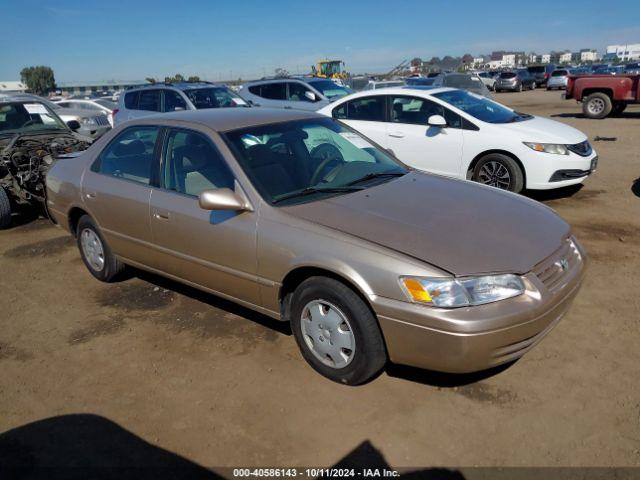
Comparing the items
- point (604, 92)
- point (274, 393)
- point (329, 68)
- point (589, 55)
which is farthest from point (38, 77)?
point (589, 55)

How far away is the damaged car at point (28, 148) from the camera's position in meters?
7.07

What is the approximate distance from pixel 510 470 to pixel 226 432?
151cm

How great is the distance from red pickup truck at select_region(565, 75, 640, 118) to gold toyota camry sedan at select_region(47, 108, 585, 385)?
15.3m

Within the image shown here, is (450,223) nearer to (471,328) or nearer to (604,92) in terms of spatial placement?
(471,328)

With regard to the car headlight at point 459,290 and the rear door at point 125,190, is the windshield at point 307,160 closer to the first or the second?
the rear door at point 125,190

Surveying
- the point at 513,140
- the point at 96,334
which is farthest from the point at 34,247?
the point at 513,140

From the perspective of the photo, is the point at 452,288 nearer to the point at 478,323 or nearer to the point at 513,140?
the point at 478,323

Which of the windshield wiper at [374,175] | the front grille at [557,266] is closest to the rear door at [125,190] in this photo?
the windshield wiper at [374,175]

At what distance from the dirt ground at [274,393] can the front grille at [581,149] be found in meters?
2.46

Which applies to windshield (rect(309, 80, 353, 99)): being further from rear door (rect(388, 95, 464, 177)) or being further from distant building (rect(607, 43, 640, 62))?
distant building (rect(607, 43, 640, 62))

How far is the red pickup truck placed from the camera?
1600 centimetres

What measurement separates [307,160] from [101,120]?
12828 millimetres

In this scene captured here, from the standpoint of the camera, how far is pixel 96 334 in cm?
407

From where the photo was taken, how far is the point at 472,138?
273 inches
